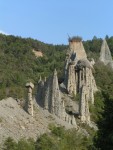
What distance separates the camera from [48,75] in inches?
3083

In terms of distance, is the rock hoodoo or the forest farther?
the rock hoodoo

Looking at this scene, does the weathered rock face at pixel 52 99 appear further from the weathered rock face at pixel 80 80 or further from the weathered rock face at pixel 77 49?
the weathered rock face at pixel 77 49

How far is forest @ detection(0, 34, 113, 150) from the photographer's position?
21.9 metres

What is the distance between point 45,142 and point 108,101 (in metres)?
16.0

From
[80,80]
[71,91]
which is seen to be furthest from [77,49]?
[71,91]

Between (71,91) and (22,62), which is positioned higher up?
(22,62)

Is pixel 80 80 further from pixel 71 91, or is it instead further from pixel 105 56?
pixel 105 56

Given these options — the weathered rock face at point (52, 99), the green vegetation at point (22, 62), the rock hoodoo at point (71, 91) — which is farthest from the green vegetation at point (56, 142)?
the green vegetation at point (22, 62)

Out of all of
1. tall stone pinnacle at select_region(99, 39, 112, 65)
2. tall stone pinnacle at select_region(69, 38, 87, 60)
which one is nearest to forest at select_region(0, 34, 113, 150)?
tall stone pinnacle at select_region(99, 39, 112, 65)

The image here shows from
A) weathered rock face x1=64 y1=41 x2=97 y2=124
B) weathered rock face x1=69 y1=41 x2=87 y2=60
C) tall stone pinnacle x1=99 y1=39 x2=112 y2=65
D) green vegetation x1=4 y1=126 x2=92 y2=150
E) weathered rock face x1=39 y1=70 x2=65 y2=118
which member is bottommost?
green vegetation x1=4 y1=126 x2=92 y2=150

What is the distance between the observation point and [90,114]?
5144cm

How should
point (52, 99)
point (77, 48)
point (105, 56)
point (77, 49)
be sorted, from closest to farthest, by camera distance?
1. point (52, 99)
2. point (77, 49)
3. point (77, 48)
4. point (105, 56)

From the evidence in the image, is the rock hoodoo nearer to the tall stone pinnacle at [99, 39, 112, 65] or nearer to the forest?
the forest

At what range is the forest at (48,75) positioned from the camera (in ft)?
72.0
